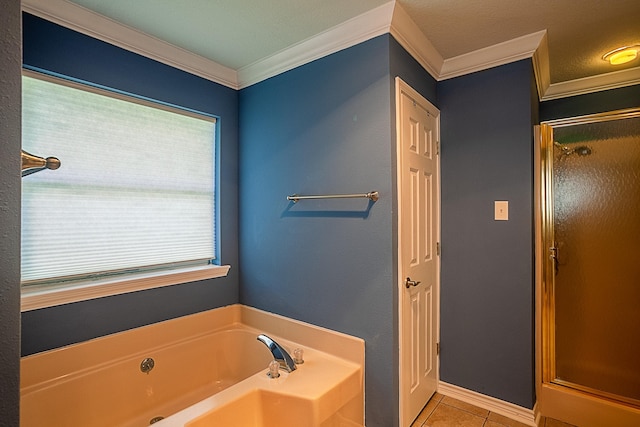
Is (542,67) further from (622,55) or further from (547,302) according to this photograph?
(547,302)

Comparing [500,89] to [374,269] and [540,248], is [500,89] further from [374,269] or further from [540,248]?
[374,269]

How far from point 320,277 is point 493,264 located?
1093 millimetres

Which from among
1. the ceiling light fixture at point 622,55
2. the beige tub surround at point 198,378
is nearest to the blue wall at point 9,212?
the beige tub surround at point 198,378

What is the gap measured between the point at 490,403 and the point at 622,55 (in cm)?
232

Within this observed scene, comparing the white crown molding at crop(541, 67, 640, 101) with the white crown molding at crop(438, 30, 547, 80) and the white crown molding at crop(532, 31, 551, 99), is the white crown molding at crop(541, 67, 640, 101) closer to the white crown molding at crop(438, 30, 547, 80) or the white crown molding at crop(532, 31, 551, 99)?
the white crown molding at crop(532, 31, 551, 99)

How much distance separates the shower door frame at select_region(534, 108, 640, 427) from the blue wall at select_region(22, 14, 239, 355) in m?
2.03

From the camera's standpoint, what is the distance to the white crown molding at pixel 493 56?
6.06 ft

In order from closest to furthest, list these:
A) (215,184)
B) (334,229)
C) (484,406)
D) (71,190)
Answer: (71,190), (334,229), (484,406), (215,184)

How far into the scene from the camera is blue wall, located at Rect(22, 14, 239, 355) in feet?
5.18

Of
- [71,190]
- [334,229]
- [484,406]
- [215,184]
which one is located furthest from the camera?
[215,184]

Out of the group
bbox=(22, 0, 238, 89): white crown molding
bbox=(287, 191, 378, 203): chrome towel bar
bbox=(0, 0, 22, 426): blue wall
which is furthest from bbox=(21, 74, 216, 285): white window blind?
bbox=(0, 0, 22, 426): blue wall

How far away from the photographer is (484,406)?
6.61 feet

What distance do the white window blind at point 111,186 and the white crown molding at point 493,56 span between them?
5.57 feet

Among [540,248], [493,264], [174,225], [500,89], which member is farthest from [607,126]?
[174,225]
